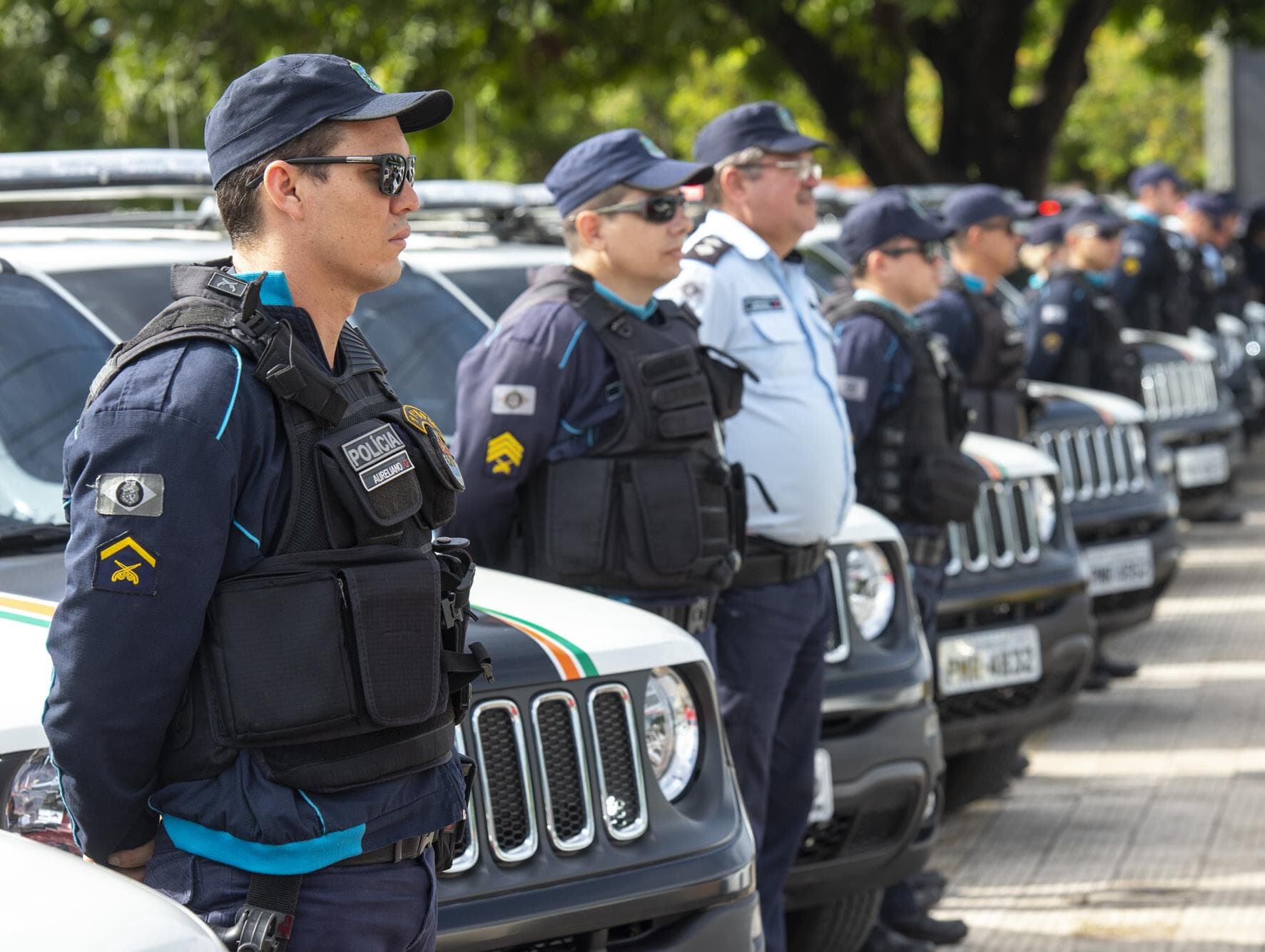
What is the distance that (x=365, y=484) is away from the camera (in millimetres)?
2430

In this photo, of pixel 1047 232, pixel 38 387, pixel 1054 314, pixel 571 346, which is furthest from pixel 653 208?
pixel 1047 232

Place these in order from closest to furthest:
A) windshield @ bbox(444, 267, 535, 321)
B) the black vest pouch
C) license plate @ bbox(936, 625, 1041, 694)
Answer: the black vest pouch < windshield @ bbox(444, 267, 535, 321) < license plate @ bbox(936, 625, 1041, 694)

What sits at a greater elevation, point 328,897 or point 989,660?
point 328,897

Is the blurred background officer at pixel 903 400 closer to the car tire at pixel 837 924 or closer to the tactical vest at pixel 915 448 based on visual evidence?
the tactical vest at pixel 915 448

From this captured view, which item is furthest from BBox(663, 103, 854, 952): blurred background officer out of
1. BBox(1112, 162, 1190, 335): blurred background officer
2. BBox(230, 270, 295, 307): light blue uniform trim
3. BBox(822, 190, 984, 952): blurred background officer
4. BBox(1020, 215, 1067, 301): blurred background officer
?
BBox(1112, 162, 1190, 335): blurred background officer

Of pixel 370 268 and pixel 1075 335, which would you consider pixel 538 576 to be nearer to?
pixel 370 268

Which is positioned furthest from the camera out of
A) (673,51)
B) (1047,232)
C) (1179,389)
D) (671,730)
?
(673,51)

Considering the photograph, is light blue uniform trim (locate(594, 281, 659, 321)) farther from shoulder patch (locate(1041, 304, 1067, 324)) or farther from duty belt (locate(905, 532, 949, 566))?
shoulder patch (locate(1041, 304, 1067, 324))

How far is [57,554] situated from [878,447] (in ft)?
9.64

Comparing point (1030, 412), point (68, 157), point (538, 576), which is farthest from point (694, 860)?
point (1030, 412)

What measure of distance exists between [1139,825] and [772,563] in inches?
105

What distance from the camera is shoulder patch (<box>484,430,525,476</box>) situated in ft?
13.7

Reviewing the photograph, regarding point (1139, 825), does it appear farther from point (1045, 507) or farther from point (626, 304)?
point (626, 304)

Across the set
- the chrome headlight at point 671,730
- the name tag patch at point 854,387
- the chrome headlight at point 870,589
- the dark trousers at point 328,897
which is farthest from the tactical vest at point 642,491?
the dark trousers at point 328,897
